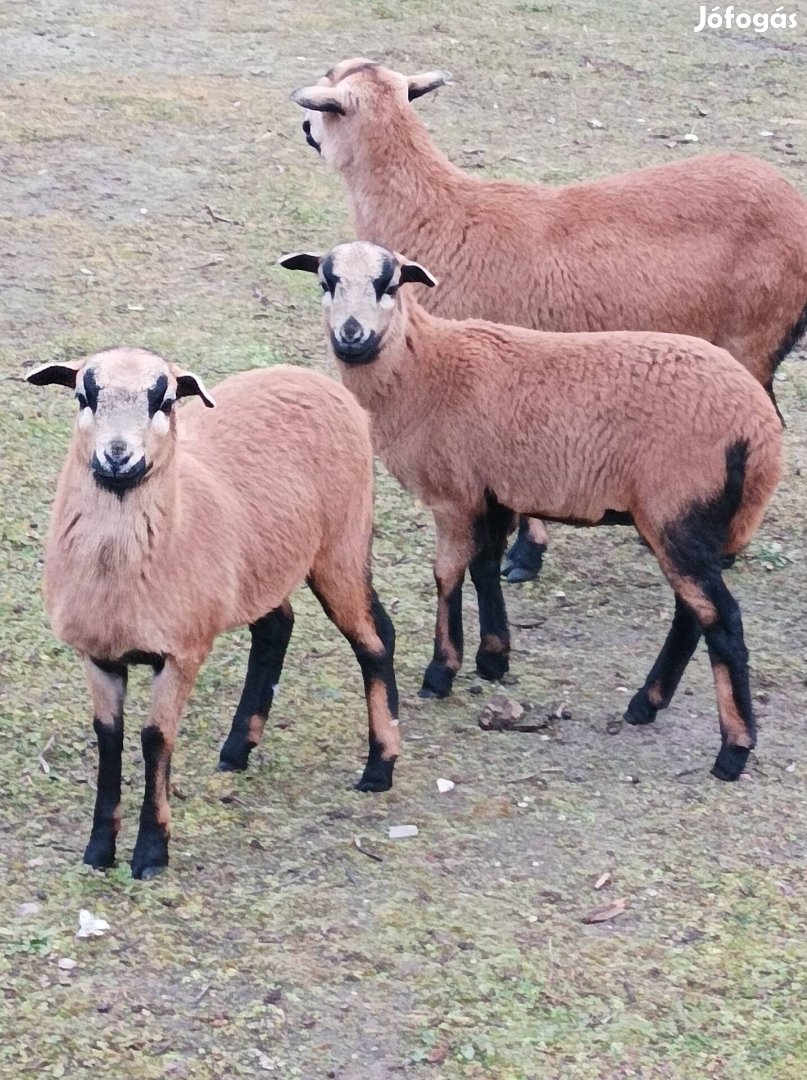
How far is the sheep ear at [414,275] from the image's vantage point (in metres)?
6.34

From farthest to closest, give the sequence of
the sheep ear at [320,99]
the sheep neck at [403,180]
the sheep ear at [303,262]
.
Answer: the sheep neck at [403,180] → the sheep ear at [320,99] → the sheep ear at [303,262]

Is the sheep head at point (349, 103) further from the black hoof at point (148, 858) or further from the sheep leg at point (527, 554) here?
the black hoof at point (148, 858)

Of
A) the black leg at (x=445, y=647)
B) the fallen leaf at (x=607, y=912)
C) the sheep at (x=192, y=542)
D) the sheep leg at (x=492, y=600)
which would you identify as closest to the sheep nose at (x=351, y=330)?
the sheep at (x=192, y=542)

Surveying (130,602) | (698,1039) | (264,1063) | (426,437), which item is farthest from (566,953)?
(426,437)

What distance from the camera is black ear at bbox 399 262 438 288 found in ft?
20.8

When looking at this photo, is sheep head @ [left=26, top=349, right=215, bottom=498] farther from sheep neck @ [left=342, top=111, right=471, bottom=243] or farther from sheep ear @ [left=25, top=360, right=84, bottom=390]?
sheep neck @ [left=342, top=111, right=471, bottom=243]

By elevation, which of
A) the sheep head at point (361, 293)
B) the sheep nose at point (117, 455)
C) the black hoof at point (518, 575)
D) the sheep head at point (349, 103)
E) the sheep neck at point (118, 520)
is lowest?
the black hoof at point (518, 575)

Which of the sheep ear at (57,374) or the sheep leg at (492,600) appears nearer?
the sheep ear at (57,374)

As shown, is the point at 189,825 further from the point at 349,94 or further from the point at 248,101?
the point at 248,101

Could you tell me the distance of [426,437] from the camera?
253 inches

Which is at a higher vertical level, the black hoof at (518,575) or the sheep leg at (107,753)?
the sheep leg at (107,753)

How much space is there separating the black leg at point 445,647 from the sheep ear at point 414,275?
3.91ft

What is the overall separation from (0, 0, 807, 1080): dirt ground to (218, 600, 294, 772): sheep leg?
0.10 meters

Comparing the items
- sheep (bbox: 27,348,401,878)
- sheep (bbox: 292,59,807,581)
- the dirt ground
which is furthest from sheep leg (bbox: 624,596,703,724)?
sheep (bbox: 292,59,807,581)
